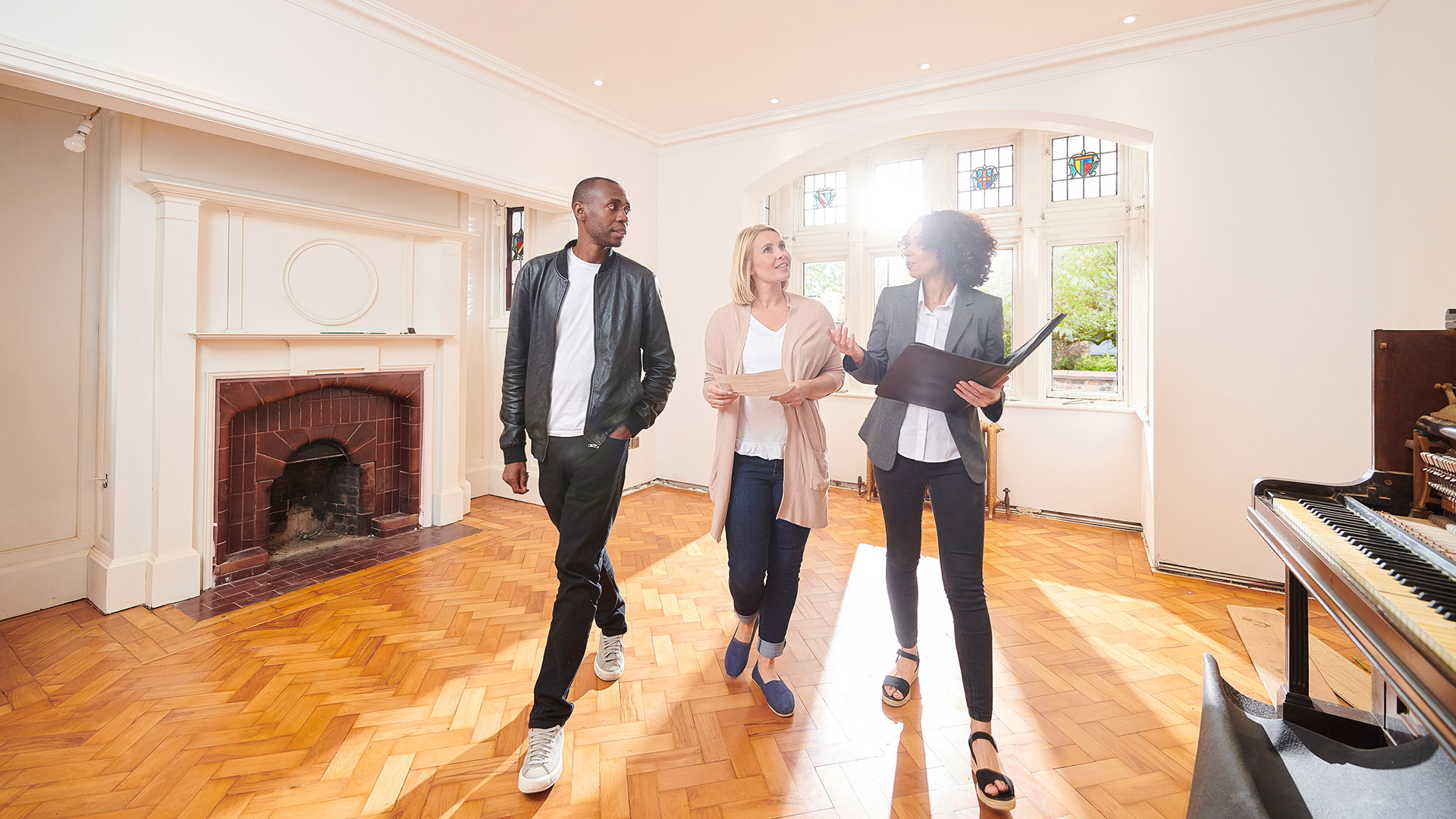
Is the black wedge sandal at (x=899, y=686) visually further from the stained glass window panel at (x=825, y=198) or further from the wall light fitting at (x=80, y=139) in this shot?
Answer: the stained glass window panel at (x=825, y=198)

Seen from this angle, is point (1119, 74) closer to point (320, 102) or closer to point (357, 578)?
point (320, 102)

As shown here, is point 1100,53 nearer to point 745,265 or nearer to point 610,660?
point 745,265

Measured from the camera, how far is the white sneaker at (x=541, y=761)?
1726 mm

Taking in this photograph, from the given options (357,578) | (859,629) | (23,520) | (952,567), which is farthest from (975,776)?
(23,520)

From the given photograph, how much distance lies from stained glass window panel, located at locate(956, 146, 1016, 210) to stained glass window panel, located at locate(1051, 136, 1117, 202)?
352mm

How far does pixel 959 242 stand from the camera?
190 centimetres

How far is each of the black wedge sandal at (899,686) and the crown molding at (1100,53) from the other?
3895 mm

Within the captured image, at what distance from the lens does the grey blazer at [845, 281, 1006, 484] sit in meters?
1.79

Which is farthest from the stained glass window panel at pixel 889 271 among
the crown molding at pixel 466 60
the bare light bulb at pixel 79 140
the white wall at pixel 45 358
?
the white wall at pixel 45 358

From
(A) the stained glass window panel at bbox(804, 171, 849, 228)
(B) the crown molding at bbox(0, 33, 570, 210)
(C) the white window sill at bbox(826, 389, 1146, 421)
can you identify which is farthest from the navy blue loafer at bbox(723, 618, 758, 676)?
(A) the stained glass window panel at bbox(804, 171, 849, 228)

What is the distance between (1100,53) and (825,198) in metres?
3.00

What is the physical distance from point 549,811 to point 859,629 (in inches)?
62.6

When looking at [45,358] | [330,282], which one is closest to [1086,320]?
[330,282]

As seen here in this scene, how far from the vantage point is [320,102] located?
10.9 feet
